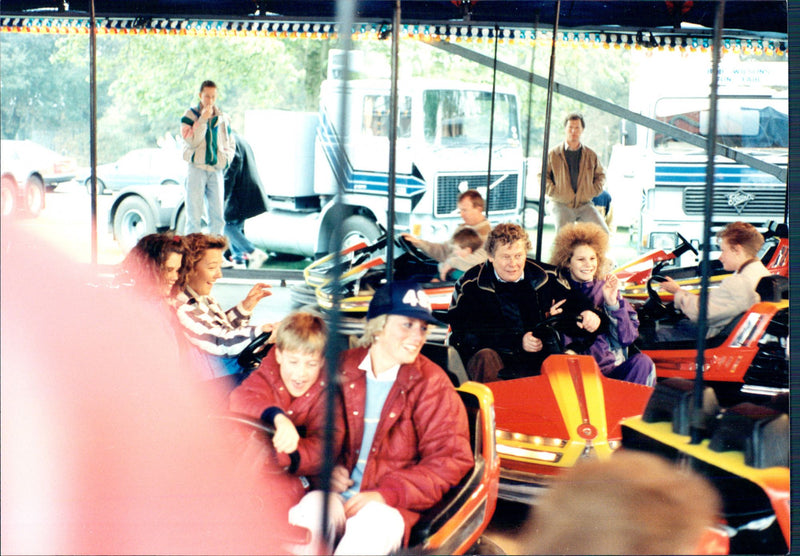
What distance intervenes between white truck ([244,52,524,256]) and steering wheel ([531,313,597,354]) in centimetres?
235

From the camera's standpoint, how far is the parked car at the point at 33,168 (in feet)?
9.41

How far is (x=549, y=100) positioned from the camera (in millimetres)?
2818

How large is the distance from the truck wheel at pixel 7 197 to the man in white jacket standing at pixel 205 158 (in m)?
0.98

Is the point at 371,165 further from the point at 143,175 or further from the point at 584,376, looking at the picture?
the point at 584,376

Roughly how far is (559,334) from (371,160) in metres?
2.90

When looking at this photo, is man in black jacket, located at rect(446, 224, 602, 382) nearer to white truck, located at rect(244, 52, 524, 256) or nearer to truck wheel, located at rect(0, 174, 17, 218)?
truck wheel, located at rect(0, 174, 17, 218)

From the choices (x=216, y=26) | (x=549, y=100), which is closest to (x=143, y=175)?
(x=216, y=26)

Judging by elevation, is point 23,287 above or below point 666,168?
below

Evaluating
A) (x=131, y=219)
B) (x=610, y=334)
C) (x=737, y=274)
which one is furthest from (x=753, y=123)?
(x=131, y=219)

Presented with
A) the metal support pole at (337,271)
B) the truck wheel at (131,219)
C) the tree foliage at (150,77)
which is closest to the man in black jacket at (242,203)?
the tree foliage at (150,77)

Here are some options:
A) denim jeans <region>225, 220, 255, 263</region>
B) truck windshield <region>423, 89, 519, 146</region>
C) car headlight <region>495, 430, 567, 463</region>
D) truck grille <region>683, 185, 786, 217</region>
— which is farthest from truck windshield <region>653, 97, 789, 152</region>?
car headlight <region>495, 430, 567, 463</region>

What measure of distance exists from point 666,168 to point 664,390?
4.19 metres

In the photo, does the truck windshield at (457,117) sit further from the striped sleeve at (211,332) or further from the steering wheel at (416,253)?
the striped sleeve at (211,332)

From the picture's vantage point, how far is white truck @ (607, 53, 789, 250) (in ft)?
18.3
